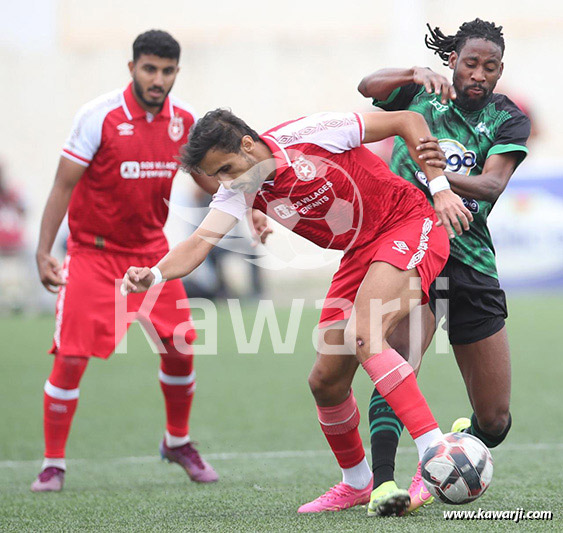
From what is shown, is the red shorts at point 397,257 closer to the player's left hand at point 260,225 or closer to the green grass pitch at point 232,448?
the player's left hand at point 260,225

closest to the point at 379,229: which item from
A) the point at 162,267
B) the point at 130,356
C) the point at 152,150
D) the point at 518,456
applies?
the point at 162,267

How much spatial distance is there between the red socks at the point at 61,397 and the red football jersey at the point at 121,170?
2.29 ft

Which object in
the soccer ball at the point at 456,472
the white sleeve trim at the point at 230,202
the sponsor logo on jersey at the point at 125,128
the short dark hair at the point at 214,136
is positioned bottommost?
the soccer ball at the point at 456,472

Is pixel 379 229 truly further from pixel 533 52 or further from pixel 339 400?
pixel 533 52

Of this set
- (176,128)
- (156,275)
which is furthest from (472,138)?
(176,128)

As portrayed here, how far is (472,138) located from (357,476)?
165 cm

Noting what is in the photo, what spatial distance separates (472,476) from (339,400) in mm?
880

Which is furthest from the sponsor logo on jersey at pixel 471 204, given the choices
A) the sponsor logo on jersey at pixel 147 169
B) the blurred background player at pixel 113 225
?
the sponsor logo on jersey at pixel 147 169

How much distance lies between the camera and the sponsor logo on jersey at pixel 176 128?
5910 mm

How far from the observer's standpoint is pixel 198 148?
4309 millimetres

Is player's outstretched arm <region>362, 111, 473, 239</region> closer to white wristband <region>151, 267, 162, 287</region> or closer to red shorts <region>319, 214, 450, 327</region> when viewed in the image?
red shorts <region>319, 214, 450, 327</region>

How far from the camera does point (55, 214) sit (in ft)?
18.7

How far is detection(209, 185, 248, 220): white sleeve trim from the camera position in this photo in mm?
4457

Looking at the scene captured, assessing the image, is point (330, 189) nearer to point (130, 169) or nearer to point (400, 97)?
point (400, 97)
